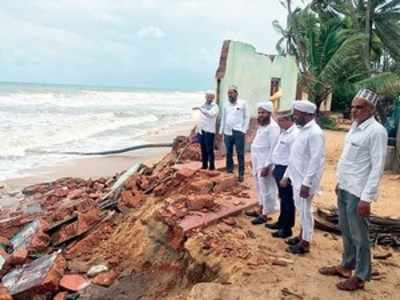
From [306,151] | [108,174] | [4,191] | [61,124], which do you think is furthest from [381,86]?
[61,124]

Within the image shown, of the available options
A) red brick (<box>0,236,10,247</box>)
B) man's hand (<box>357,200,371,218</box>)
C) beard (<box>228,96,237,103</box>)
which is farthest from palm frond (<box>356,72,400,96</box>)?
red brick (<box>0,236,10,247</box>)

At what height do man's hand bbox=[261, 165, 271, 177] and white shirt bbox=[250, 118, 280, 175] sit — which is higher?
white shirt bbox=[250, 118, 280, 175]

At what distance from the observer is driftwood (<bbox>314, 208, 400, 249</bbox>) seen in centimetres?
569

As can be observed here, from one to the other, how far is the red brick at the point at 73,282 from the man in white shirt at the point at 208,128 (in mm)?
3547

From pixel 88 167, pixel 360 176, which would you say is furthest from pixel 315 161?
pixel 88 167

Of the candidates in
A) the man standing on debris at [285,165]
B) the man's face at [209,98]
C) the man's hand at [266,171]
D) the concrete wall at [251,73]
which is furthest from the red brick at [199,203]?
the concrete wall at [251,73]

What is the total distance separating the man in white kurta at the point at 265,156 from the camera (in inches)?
238

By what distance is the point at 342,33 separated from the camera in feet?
67.0

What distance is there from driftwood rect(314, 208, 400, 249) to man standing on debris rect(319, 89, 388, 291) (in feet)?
5.16

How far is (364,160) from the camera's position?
157 inches

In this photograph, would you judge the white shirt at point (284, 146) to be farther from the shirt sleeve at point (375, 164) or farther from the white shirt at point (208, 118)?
the white shirt at point (208, 118)

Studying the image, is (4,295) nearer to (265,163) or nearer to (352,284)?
(265,163)

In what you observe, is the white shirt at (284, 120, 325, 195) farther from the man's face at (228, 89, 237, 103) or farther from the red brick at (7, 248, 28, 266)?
the red brick at (7, 248, 28, 266)

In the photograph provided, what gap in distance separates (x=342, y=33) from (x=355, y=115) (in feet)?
58.3
